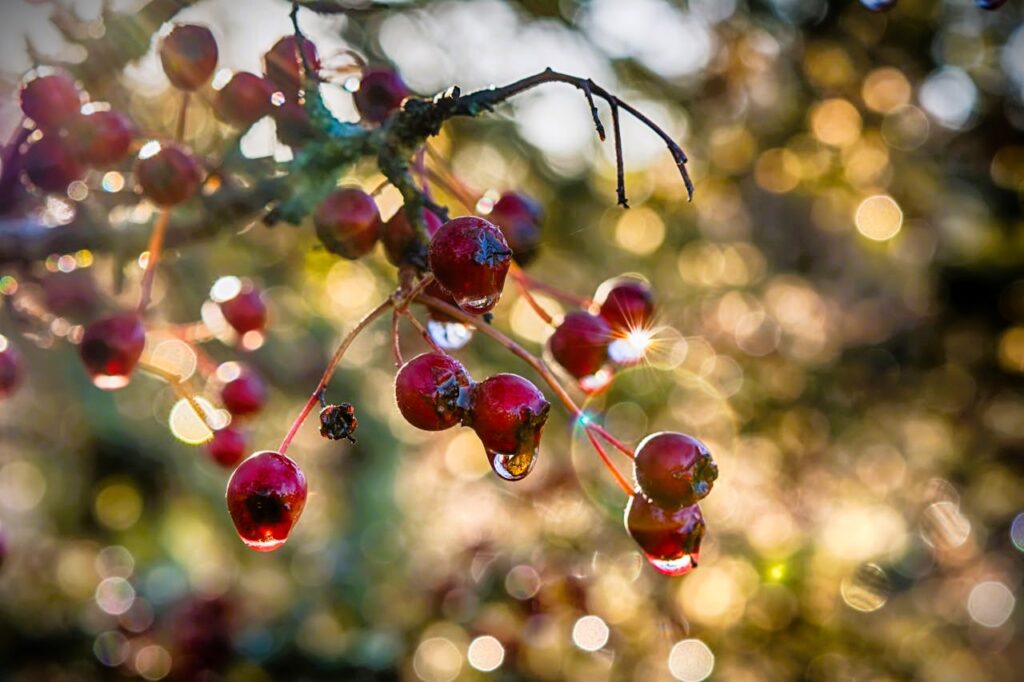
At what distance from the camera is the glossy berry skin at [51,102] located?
3.68 ft

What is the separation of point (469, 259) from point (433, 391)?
0.14 m

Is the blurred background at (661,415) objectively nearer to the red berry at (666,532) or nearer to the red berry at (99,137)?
the red berry at (99,137)

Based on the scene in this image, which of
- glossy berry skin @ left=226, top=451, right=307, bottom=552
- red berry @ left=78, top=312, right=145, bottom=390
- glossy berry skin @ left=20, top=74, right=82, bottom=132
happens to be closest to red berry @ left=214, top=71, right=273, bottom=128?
glossy berry skin @ left=20, top=74, right=82, bottom=132

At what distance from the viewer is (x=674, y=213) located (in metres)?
3.00

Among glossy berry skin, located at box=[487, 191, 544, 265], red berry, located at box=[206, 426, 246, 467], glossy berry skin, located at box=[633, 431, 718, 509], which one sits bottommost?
red berry, located at box=[206, 426, 246, 467]

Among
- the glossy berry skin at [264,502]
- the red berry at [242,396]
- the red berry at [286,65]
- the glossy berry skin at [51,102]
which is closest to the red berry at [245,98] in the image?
the red berry at [286,65]

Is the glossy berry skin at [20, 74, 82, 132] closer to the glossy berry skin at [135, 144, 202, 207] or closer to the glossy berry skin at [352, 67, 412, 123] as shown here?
the glossy berry skin at [135, 144, 202, 207]

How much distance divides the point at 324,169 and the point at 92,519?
2804mm

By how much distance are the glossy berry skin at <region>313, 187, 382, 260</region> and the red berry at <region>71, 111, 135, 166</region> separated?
373 millimetres

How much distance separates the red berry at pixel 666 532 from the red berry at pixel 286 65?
0.66 m

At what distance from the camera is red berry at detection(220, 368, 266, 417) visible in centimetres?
140

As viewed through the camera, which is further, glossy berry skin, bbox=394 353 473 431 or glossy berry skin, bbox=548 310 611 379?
glossy berry skin, bbox=548 310 611 379

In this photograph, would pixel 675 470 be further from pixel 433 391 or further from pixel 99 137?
pixel 99 137

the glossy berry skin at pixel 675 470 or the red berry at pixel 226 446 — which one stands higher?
the glossy berry skin at pixel 675 470
